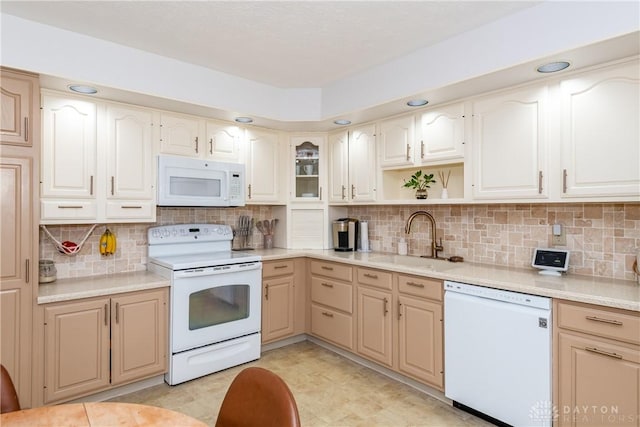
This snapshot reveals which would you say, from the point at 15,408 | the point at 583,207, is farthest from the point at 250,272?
the point at 583,207

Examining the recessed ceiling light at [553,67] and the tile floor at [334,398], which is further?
the tile floor at [334,398]

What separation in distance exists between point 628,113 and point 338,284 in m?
2.35

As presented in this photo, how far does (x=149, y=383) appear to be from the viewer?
2.83 m

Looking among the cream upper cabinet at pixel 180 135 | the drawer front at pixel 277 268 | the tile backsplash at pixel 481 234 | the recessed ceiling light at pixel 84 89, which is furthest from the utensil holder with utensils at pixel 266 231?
the recessed ceiling light at pixel 84 89

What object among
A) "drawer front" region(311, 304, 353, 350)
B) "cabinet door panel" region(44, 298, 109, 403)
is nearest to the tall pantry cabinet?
"cabinet door panel" region(44, 298, 109, 403)

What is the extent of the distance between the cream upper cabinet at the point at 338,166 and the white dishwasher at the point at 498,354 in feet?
5.23

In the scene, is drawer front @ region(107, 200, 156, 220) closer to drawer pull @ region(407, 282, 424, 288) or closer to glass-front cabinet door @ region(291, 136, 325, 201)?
glass-front cabinet door @ region(291, 136, 325, 201)

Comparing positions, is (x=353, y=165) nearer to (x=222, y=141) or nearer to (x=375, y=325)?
(x=222, y=141)

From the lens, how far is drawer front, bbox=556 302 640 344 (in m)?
1.78

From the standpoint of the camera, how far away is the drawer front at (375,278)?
2945 mm

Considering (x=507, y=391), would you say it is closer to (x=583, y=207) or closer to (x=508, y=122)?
(x=583, y=207)

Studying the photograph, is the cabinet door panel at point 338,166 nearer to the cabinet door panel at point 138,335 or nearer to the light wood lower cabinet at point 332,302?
the light wood lower cabinet at point 332,302

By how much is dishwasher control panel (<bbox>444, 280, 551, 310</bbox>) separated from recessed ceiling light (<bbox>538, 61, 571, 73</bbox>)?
4.38 ft

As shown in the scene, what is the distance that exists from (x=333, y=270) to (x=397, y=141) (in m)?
1.29
